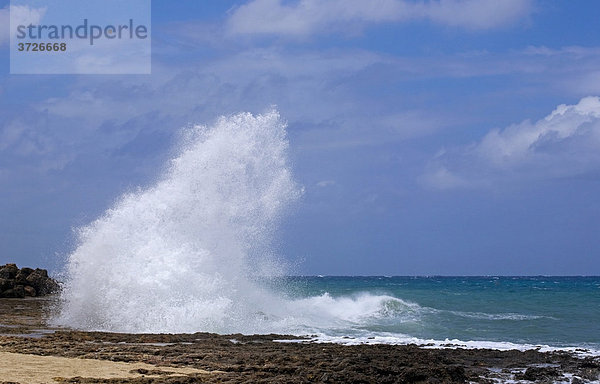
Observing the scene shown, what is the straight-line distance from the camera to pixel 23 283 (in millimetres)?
30406

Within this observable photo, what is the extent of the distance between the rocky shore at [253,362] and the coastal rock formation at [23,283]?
1368 centimetres

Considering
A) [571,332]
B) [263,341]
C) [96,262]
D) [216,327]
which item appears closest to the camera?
[263,341]

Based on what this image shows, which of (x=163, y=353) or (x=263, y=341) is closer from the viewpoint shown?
(x=163, y=353)

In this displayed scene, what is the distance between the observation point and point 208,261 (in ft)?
72.4

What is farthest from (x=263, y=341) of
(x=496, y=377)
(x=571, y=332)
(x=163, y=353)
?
(x=571, y=332)

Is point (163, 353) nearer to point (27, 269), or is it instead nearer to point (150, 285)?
point (150, 285)

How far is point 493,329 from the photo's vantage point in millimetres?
23078

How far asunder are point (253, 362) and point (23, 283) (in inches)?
834

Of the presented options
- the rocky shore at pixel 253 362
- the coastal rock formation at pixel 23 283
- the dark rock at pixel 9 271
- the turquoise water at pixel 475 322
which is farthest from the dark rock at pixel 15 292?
the rocky shore at pixel 253 362

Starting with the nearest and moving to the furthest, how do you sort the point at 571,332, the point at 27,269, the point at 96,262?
the point at 96,262, the point at 571,332, the point at 27,269

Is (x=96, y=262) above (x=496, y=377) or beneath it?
above

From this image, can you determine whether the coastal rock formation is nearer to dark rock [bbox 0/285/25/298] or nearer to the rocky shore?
dark rock [bbox 0/285/25/298]

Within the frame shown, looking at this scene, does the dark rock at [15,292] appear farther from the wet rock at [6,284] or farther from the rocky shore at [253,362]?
the rocky shore at [253,362]

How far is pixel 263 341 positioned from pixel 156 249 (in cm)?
648
